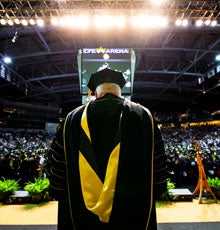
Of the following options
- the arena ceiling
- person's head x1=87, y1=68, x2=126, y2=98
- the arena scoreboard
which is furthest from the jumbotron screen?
person's head x1=87, y1=68, x2=126, y2=98

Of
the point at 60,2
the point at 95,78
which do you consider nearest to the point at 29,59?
the point at 60,2

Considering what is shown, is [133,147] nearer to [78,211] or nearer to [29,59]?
[78,211]

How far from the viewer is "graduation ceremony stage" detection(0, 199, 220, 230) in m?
3.09

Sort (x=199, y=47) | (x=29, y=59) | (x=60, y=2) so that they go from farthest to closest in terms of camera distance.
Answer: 1. (x=29, y=59)
2. (x=199, y=47)
3. (x=60, y=2)

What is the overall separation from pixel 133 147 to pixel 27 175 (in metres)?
8.35

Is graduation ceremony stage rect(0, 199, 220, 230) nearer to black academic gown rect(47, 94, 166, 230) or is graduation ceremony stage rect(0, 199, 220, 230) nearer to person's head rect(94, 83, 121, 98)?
black academic gown rect(47, 94, 166, 230)

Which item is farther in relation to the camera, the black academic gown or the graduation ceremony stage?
the graduation ceremony stage

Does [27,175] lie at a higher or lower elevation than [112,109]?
lower

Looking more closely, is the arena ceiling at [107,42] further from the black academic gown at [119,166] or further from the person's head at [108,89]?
the black academic gown at [119,166]

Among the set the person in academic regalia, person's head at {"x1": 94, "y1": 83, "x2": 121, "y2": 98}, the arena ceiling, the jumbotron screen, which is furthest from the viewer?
the arena ceiling

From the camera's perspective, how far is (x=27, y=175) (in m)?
8.53

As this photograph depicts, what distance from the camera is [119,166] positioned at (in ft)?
4.09

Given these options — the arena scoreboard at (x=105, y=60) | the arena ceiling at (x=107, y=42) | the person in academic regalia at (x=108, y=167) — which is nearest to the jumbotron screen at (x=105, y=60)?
the arena scoreboard at (x=105, y=60)

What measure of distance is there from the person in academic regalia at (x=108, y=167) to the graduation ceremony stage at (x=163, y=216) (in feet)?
7.04
